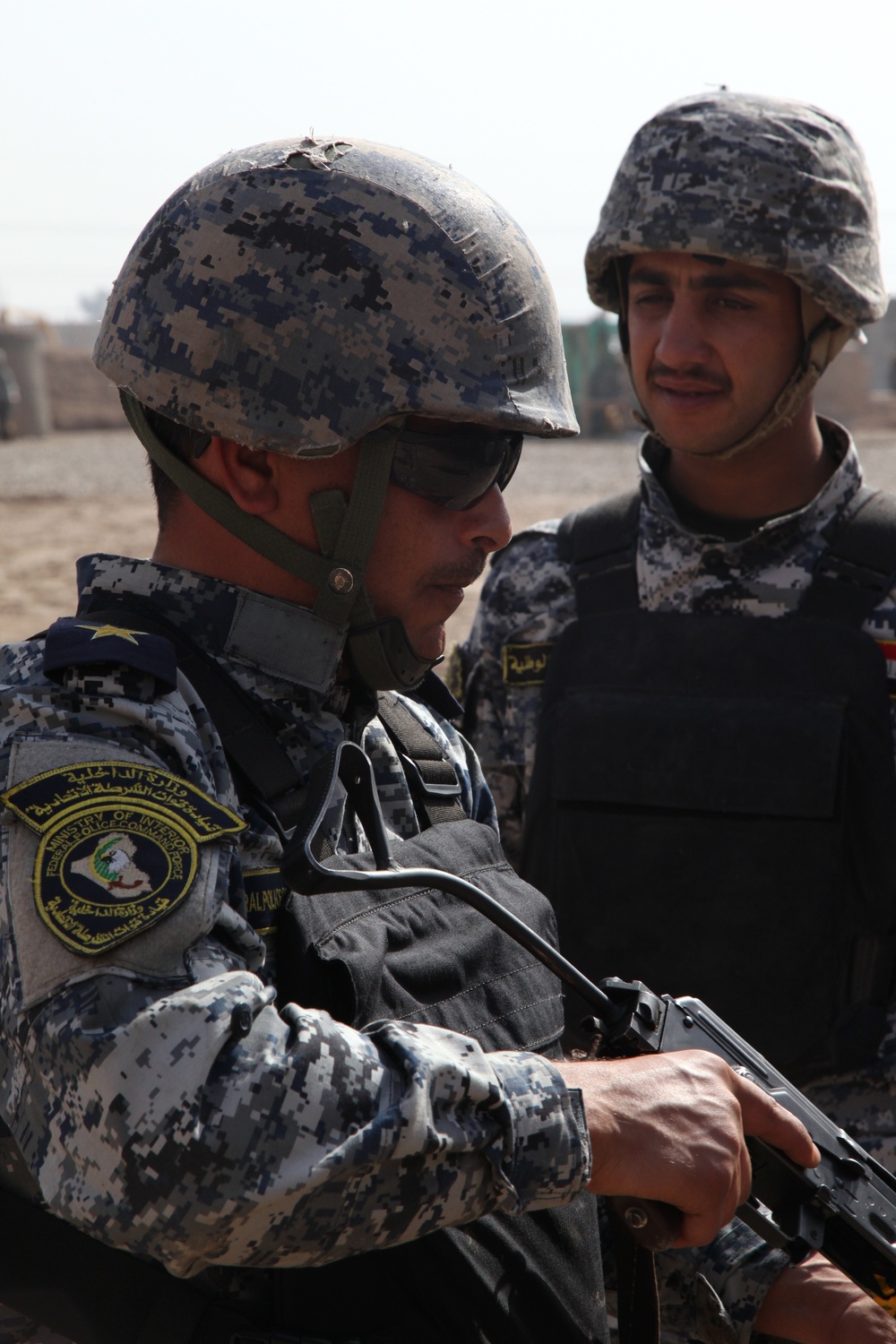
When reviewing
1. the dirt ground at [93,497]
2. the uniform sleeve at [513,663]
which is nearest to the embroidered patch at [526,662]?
the uniform sleeve at [513,663]

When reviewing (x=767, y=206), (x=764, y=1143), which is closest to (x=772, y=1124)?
(x=764, y=1143)

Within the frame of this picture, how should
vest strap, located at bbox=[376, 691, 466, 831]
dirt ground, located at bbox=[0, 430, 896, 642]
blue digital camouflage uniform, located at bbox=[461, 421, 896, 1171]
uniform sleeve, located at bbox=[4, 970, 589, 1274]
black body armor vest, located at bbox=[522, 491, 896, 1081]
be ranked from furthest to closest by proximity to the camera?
dirt ground, located at bbox=[0, 430, 896, 642] → blue digital camouflage uniform, located at bbox=[461, 421, 896, 1171] → black body armor vest, located at bbox=[522, 491, 896, 1081] → vest strap, located at bbox=[376, 691, 466, 831] → uniform sleeve, located at bbox=[4, 970, 589, 1274]

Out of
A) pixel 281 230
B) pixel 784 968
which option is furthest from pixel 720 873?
pixel 281 230

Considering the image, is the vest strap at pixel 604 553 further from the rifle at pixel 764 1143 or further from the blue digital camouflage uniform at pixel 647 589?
the rifle at pixel 764 1143

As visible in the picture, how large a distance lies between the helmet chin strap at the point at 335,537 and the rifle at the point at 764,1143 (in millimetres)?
326

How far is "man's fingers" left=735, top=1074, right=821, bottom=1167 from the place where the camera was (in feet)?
5.18

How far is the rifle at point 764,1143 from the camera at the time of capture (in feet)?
5.14

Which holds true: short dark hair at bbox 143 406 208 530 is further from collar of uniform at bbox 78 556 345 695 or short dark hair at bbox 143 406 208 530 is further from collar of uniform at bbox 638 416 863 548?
collar of uniform at bbox 638 416 863 548

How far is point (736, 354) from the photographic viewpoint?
3.01 meters

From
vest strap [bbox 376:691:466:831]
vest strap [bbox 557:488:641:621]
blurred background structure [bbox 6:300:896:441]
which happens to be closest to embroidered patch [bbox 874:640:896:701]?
vest strap [bbox 557:488:641:621]

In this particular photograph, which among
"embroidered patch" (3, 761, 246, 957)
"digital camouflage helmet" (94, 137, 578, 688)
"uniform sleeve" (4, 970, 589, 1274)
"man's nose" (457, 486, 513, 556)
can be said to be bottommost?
"uniform sleeve" (4, 970, 589, 1274)

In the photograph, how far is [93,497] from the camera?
53.1ft

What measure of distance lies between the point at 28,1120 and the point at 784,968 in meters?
1.77

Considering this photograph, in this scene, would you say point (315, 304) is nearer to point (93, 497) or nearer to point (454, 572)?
point (454, 572)
